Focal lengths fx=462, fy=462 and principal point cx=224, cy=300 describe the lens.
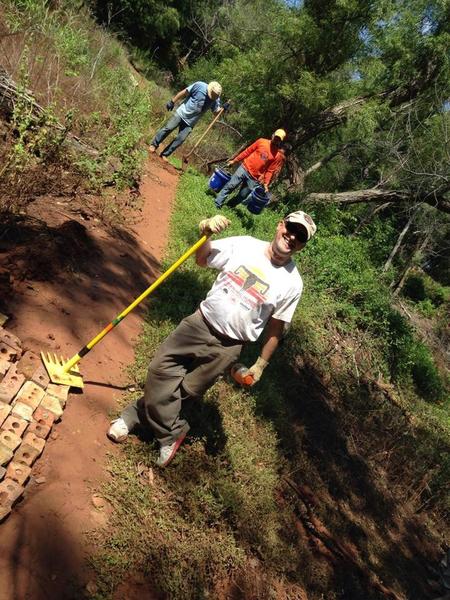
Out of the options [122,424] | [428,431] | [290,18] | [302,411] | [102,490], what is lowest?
[102,490]

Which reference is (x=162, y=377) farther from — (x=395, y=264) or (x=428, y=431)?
(x=395, y=264)

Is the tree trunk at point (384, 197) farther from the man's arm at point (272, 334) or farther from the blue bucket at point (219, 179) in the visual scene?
the man's arm at point (272, 334)

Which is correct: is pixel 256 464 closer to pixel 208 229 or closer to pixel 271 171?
pixel 208 229

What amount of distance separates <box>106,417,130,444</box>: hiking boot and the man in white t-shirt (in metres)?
0.02

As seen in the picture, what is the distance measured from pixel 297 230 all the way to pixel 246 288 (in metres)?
0.52

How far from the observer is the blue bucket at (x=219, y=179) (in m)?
9.95

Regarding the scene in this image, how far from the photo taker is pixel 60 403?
128 inches

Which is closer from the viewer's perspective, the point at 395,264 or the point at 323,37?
the point at 323,37

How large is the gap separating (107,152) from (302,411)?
438 centimetres

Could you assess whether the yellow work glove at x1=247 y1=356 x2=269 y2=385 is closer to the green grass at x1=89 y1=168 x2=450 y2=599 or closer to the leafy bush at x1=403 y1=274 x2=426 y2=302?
the green grass at x1=89 y1=168 x2=450 y2=599

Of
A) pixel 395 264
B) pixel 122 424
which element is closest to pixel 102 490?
pixel 122 424

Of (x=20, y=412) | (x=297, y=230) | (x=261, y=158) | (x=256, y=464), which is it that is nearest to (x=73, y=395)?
(x=20, y=412)

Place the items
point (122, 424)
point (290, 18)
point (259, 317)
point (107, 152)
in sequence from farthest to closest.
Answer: point (290, 18)
point (107, 152)
point (122, 424)
point (259, 317)

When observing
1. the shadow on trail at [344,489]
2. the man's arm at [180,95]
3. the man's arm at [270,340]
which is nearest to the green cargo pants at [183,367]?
the man's arm at [270,340]
